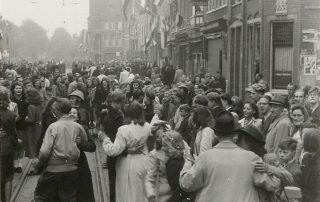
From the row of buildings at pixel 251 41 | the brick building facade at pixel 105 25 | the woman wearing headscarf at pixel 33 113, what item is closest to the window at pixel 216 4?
the row of buildings at pixel 251 41

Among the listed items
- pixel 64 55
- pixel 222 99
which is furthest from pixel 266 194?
pixel 64 55

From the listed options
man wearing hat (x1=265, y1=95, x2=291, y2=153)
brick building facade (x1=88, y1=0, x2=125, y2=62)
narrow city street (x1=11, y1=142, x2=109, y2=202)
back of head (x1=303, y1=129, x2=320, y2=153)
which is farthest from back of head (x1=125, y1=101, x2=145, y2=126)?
brick building facade (x1=88, y1=0, x2=125, y2=62)

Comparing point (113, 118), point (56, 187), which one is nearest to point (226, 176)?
point (56, 187)

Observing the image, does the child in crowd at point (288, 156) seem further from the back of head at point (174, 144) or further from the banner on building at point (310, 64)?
the banner on building at point (310, 64)

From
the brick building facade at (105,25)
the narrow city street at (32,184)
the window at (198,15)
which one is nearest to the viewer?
the narrow city street at (32,184)

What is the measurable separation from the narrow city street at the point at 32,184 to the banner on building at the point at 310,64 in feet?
14.4

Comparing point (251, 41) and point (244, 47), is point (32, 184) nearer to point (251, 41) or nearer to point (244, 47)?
point (251, 41)

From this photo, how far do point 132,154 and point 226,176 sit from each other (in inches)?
99.0

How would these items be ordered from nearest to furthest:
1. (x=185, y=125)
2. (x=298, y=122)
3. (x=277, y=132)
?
(x=277, y=132)
(x=298, y=122)
(x=185, y=125)

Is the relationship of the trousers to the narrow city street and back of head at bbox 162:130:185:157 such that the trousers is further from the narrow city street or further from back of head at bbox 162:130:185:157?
the narrow city street

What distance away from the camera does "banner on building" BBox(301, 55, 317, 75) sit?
39.4 feet

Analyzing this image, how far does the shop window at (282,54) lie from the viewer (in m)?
19.7

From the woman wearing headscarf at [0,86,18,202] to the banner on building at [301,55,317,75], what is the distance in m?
5.86

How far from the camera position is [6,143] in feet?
29.0
